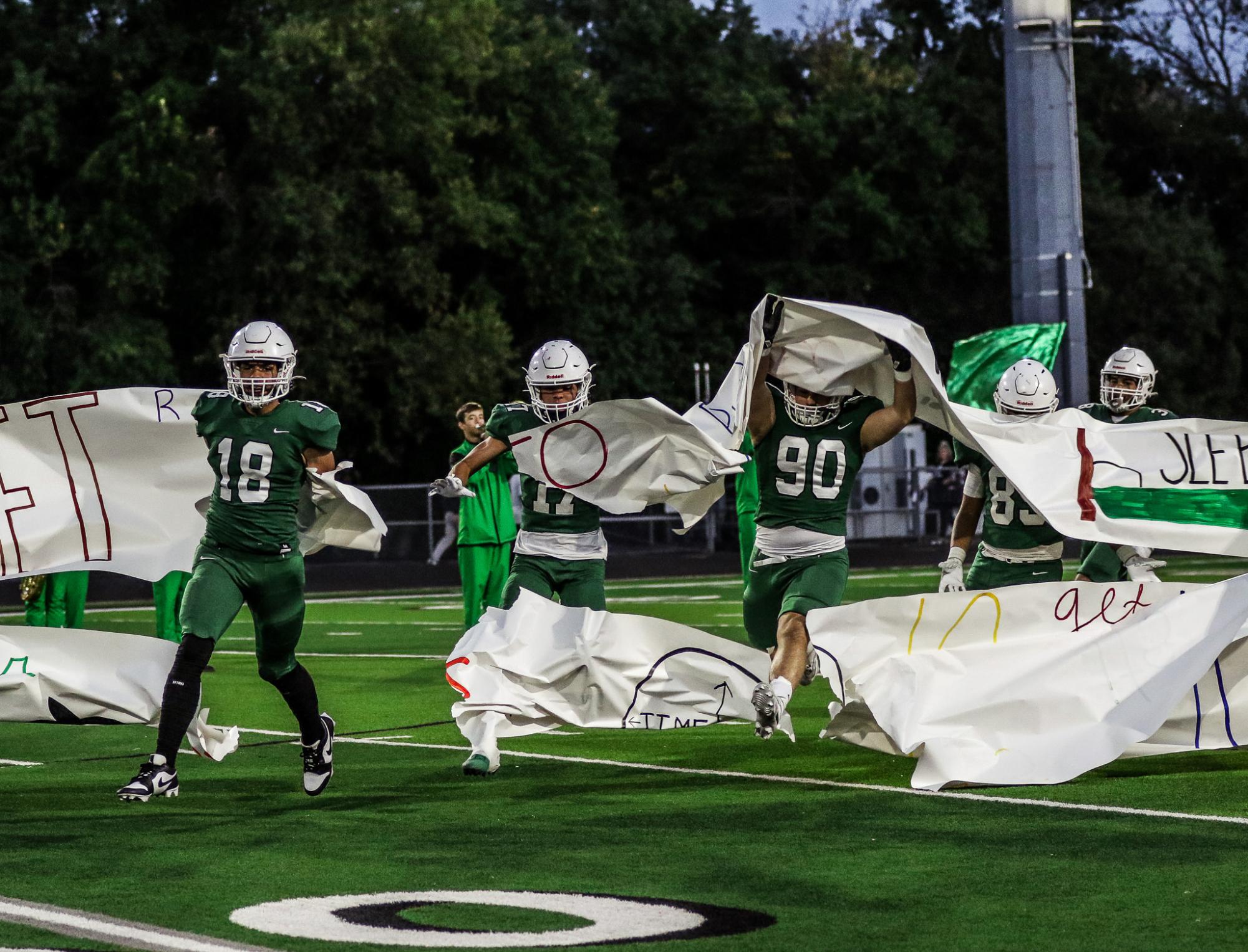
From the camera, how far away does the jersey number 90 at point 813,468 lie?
8.93 meters

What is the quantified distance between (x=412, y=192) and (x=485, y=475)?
78.2 ft

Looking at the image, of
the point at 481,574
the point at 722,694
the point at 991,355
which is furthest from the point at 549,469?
the point at 991,355

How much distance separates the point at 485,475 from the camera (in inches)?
577

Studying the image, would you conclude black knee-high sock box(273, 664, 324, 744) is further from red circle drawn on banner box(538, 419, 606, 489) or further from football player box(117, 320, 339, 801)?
red circle drawn on banner box(538, 419, 606, 489)

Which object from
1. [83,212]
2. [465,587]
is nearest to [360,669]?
[465,587]

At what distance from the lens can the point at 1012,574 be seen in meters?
9.88

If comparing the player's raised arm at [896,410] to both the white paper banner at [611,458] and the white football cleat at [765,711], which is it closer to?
the white paper banner at [611,458]

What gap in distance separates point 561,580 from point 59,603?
615 centimetres

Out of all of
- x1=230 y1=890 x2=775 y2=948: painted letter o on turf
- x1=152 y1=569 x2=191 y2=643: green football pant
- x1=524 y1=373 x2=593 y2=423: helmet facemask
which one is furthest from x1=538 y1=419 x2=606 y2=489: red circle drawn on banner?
x1=152 y1=569 x2=191 y2=643: green football pant

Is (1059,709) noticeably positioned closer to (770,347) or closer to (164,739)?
(770,347)

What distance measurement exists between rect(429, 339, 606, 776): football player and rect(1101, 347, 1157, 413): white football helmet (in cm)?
309

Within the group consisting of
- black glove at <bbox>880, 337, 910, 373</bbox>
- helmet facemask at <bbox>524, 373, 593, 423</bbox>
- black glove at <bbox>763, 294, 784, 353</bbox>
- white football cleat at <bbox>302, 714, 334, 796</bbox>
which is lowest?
white football cleat at <bbox>302, 714, 334, 796</bbox>

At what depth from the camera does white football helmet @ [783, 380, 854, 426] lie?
9.07 metres

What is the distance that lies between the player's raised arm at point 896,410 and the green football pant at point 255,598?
8.55 feet
